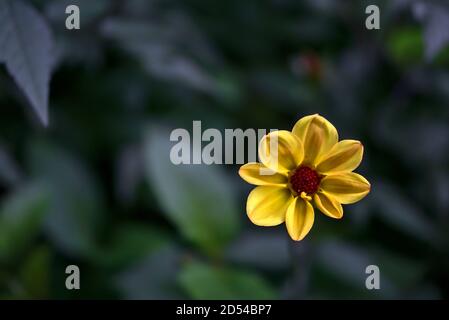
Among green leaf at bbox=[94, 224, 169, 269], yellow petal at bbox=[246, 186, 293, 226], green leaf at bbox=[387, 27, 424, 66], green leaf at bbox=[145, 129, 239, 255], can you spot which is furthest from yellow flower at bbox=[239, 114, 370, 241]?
green leaf at bbox=[387, 27, 424, 66]

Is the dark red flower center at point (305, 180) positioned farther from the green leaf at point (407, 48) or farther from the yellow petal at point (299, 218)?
the green leaf at point (407, 48)

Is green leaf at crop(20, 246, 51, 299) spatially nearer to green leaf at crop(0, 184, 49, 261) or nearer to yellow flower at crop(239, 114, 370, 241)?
green leaf at crop(0, 184, 49, 261)

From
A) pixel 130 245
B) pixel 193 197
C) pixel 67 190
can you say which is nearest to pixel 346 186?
pixel 193 197

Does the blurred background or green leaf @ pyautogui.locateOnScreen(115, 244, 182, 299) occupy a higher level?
the blurred background

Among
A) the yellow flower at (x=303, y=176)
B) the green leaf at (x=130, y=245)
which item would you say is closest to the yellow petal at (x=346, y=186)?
the yellow flower at (x=303, y=176)

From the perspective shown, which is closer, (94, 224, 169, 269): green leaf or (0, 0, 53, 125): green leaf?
(0, 0, 53, 125): green leaf
